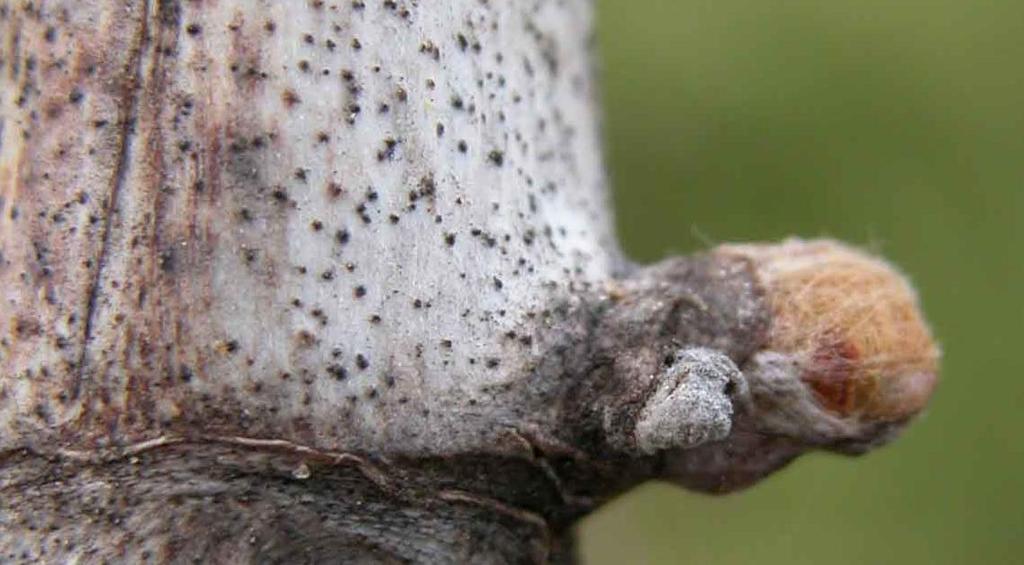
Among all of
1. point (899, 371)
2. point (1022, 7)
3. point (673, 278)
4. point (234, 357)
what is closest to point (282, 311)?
point (234, 357)

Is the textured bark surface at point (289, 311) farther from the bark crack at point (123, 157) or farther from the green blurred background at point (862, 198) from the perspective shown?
the green blurred background at point (862, 198)

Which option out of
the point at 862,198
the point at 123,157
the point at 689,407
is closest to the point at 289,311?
the point at 123,157

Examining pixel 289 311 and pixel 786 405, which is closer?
pixel 289 311

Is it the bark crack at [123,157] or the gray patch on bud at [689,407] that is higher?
the bark crack at [123,157]

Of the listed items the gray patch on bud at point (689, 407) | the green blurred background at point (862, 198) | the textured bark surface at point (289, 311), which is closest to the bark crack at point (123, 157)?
the textured bark surface at point (289, 311)

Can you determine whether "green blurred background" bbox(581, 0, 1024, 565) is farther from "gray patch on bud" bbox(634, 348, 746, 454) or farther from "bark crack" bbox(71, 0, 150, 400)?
"bark crack" bbox(71, 0, 150, 400)

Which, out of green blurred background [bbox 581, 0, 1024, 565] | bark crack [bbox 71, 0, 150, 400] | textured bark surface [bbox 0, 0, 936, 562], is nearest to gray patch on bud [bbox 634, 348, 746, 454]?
textured bark surface [bbox 0, 0, 936, 562]

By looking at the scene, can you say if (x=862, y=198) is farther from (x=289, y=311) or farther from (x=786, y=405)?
(x=289, y=311)
